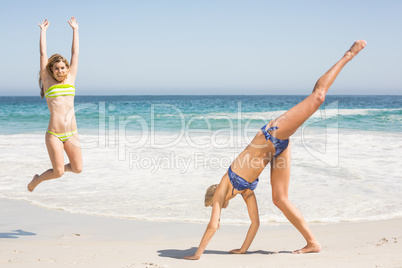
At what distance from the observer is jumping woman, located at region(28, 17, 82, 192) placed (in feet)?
15.1

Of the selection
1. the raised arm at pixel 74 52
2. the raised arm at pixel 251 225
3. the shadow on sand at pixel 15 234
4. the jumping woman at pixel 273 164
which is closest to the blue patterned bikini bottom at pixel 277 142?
the jumping woman at pixel 273 164

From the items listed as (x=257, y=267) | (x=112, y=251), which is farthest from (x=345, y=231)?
(x=112, y=251)

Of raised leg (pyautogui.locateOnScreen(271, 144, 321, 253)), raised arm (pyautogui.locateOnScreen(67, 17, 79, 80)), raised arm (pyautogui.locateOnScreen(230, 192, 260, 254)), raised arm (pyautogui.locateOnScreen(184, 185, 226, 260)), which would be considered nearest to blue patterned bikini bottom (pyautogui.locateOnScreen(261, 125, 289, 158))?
raised leg (pyautogui.locateOnScreen(271, 144, 321, 253))

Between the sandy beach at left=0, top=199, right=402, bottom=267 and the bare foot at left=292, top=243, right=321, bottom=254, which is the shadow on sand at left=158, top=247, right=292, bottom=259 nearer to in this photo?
the sandy beach at left=0, top=199, right=402, bottom=267

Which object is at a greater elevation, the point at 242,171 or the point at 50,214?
the point at 242,171

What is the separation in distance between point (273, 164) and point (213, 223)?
828 mm

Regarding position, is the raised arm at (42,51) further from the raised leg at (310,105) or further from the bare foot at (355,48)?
the bare foot at (355,48)

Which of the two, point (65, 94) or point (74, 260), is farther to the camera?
point (65, 94)

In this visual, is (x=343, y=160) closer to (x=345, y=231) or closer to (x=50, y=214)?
(x=345, y=231)

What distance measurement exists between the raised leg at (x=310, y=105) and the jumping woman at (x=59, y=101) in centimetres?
248

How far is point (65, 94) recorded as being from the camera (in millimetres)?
4695

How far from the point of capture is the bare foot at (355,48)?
12.3 ft

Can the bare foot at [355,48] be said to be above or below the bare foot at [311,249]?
above

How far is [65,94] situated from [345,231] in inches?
146
